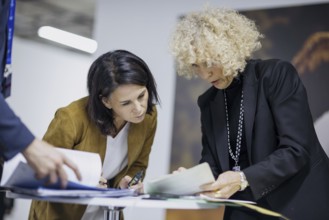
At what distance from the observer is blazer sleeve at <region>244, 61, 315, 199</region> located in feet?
4.74

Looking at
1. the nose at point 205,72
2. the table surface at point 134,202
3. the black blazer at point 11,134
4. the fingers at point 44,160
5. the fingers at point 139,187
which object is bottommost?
the fingers at point 139,187

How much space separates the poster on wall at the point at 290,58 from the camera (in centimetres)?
271

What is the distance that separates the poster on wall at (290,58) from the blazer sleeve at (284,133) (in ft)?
3.21

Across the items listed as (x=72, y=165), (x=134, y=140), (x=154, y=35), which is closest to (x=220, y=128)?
(x=134, y=140)

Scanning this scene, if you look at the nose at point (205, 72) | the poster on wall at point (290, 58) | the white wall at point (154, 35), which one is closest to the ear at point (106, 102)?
the nose at point (205, 72)

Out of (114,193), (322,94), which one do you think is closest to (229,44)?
(114,193)

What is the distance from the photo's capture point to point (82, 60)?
7.91 metres

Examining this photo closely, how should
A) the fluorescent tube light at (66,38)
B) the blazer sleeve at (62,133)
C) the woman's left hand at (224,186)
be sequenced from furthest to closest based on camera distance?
the fluorescent tube light at (66,38), the blazer sleeve at (62,133), the woman's left hand at (224,186)

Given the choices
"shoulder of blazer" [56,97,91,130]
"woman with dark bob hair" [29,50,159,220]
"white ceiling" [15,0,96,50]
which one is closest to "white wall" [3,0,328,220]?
"woman with dark bob hair" [29,50,159,220]

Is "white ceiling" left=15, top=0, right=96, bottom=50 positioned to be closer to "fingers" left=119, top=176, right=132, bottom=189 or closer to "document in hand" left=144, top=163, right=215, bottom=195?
"fingers" left=119, top=176, right=132, bottom=189

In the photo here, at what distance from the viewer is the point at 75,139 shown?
1.73 m

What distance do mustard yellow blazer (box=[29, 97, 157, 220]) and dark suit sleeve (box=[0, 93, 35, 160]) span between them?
1.97 ft

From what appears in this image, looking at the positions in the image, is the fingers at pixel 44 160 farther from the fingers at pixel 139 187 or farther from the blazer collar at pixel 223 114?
the blazer collar at pixel 223 114

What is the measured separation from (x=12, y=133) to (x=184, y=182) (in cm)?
47
